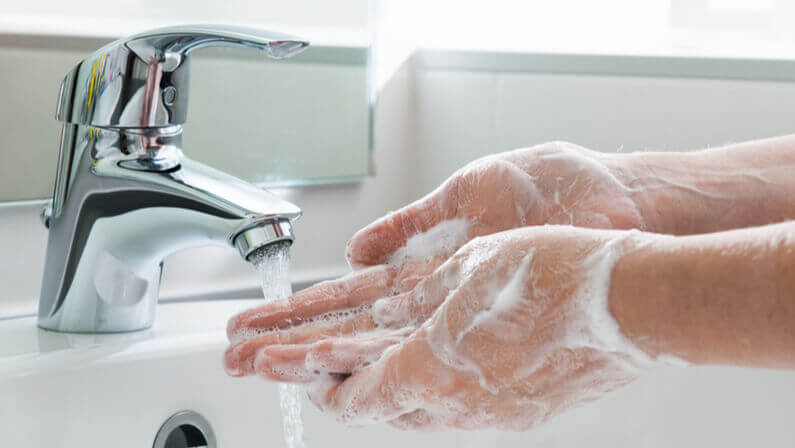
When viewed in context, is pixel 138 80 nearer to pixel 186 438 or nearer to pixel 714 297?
pixel 186 438

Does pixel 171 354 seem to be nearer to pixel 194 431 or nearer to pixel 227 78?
pixel 194 431

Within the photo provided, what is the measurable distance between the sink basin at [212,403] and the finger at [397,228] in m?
0.16

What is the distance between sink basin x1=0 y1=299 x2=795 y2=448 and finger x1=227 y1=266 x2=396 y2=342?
13 centimetres

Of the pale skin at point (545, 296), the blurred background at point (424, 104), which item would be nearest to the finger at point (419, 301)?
the pale skin at point (545, 296)

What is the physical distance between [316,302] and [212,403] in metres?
0.17

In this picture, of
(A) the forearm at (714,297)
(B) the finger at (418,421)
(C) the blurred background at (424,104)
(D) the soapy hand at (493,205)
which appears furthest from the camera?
(C) the blurred background at (424,104)

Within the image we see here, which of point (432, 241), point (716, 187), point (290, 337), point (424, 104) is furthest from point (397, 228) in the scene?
point (424, 104)

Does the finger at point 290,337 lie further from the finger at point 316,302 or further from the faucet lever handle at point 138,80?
the faucet lever handle at point 138,80

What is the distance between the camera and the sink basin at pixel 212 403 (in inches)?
25.8

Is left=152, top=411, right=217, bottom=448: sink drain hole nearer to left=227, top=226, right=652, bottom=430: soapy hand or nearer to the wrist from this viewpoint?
left=227, top=226, right=652, bottom=430: soapy hand

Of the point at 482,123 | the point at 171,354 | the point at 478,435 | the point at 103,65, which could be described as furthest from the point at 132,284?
the point at 482,123

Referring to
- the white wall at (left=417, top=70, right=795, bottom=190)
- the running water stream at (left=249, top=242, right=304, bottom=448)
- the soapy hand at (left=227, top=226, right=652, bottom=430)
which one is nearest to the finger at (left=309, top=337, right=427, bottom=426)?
the soapy hand at (left=227, top=226, right=652, bottom=430)

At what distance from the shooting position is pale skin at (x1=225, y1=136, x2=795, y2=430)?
431 millimetres

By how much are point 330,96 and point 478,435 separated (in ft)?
1.33
